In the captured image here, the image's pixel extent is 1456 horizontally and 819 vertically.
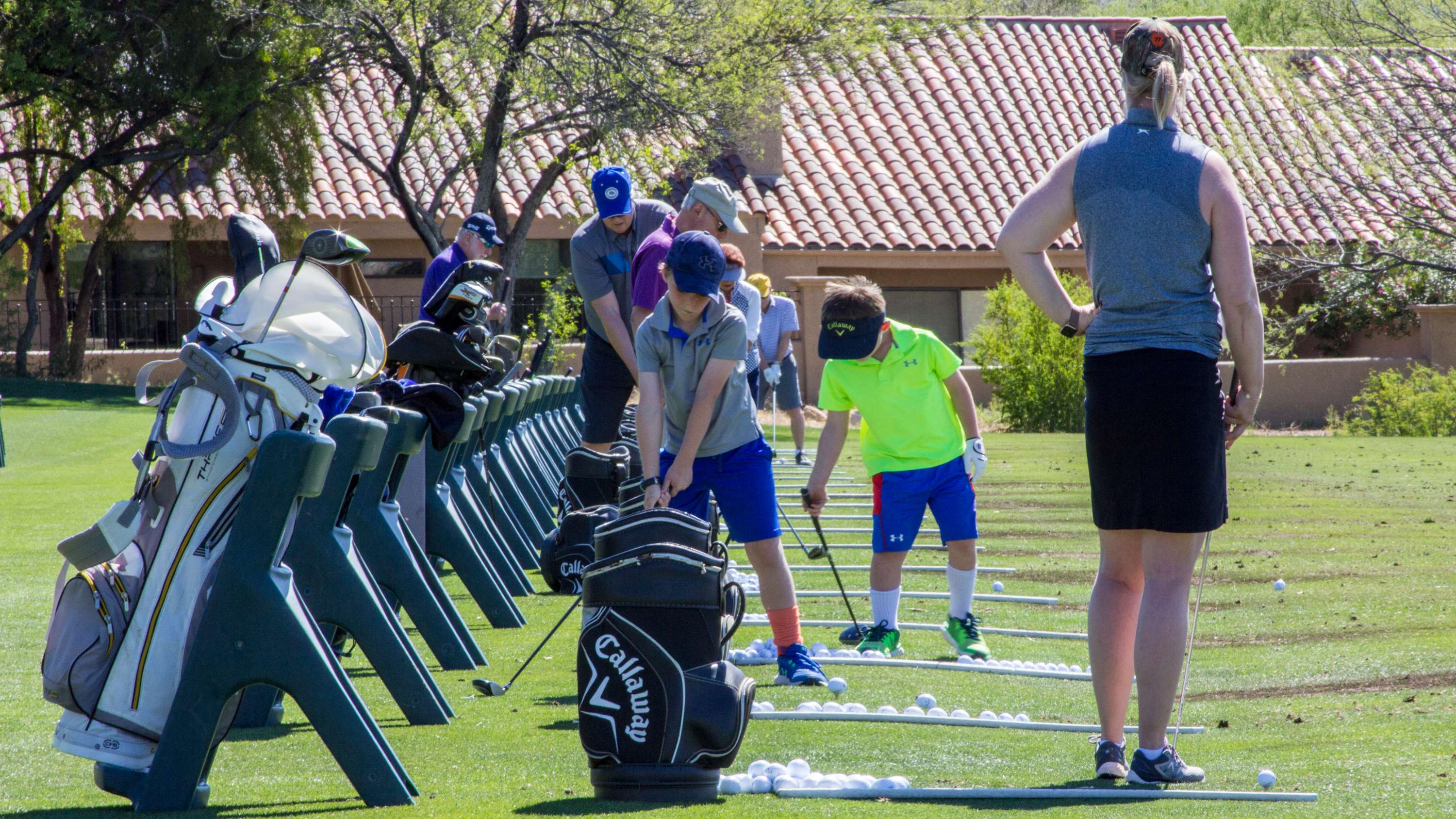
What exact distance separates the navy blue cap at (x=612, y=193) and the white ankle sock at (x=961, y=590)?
2.61m

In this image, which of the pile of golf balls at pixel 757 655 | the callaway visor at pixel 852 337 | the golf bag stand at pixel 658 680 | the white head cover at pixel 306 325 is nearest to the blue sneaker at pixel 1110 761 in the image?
the golf bag stand at pixel 658 680

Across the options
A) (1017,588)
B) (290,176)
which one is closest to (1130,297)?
(1017,588)

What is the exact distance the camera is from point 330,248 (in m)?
4.13

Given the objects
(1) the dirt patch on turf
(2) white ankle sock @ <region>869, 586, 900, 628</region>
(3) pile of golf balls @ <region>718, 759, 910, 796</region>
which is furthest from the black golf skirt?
(2) white ankle sock @ <region>869, 586, 900, 628</region>

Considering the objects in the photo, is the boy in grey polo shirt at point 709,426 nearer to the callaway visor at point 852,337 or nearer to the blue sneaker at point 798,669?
the blue sneaker at point 798,669

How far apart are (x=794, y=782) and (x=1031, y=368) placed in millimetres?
21480

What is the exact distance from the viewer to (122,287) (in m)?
29.2

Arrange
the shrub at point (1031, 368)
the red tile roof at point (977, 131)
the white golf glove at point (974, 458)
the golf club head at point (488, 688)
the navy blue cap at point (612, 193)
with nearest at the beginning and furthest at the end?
the golf club head at point (488, 688) < the white golf glove at point (974, 458) < the navy blue cap at point (612, 193) < the shrub at point (1031, 368) < the red tile roof at point (977, 131)

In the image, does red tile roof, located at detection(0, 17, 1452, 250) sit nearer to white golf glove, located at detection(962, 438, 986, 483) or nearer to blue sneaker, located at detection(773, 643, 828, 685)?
white golf glove, located at detection(962, 438, 986, 483)

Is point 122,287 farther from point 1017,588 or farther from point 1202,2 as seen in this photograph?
point 1202,2

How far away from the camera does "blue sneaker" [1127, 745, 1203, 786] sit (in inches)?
171

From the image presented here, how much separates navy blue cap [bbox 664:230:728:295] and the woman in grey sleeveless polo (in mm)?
1267

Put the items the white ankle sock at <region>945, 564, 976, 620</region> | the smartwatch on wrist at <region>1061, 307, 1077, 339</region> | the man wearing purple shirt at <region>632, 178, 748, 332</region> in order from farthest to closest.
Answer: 1. the white ankle sock at <region>945, 564, 976, 620</region>
2. the man wearing purple shirt at <region>632, 178, 748, 332</region>
3. the smartwatch on wrist at <region>1061, 307, 1077, 339</region>

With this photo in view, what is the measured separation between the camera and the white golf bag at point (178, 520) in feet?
12.8
